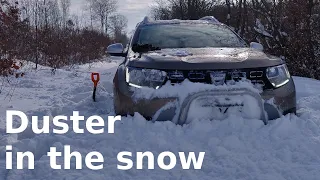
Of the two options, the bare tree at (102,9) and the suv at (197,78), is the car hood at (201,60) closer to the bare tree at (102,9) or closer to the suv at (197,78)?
the suv at (197,78)

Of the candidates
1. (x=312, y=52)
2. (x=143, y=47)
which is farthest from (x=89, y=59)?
(x=143, y=47)

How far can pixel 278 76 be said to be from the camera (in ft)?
11.1

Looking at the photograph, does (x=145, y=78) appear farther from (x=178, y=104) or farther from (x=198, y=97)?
(x=198, y=97)

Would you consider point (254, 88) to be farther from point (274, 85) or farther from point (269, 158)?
point (269, 158)

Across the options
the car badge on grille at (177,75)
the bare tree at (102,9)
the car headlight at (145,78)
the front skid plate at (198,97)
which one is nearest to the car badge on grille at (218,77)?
the front skid plate at (198,97)

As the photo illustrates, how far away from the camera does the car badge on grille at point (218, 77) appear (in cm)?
313

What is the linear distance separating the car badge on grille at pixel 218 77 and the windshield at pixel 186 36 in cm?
103

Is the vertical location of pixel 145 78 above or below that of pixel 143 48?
below

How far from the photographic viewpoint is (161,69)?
3.20m

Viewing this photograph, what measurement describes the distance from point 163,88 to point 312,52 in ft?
20.2

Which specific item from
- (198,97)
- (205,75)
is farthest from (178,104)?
(205,75)

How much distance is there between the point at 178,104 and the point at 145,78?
383 millimetres

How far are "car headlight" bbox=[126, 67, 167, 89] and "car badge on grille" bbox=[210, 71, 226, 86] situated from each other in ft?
1.29

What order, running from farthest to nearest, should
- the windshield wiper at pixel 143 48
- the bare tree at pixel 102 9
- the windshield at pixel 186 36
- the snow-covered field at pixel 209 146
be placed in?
the bare tree at pixel 102 9 < the windshield at pixel 186 36 < the windshield wiper at pixel 143 48 < the snow-covered field at pixel 209 146
